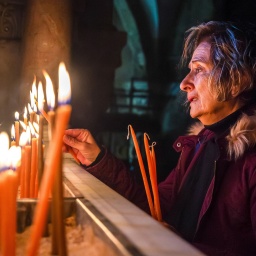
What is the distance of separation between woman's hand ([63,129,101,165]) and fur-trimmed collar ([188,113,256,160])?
0.80 metres

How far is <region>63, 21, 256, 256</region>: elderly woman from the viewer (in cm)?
236

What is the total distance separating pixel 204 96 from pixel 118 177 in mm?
723

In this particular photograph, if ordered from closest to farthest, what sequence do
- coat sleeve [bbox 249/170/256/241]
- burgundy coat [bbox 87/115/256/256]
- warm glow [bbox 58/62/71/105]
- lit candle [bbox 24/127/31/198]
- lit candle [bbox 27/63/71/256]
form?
lit candle [bbox 27/63/71/256] < warm glow [bbox 58/62/71/105] < lit candle [bbox 24/127/31/198] < coat sleeve [bbox 249/170/256/241] < burgundy coat [bbox 87/115/256/256]

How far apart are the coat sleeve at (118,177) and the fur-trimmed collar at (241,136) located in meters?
0.68

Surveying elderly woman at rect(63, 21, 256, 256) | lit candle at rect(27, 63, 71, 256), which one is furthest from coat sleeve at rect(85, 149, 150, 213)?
lit candle at rect(27, 63, 71, 256)

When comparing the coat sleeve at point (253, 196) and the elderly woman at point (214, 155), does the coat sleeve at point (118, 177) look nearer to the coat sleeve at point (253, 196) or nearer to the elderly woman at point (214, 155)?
the elderly woman at point (214, 155)

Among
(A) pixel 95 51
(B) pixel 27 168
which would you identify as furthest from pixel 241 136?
(A) pixel 95 51

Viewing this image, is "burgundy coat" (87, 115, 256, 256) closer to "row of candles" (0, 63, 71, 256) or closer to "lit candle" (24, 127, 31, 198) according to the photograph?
"lit candle" (24, 127, 31, 198)

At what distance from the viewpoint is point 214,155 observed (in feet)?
8.25

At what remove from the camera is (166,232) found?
1.18 metres

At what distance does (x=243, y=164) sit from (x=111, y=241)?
4.78 feet

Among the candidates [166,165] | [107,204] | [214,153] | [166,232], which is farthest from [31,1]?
[166,165]

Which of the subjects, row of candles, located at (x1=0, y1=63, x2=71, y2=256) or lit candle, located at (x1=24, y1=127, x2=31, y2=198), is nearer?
row of candles, located at (x1=0, y1=63, x2=71, y2=256)

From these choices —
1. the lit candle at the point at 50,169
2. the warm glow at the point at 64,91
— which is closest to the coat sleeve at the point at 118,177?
the warm glow at the point at 64,91
